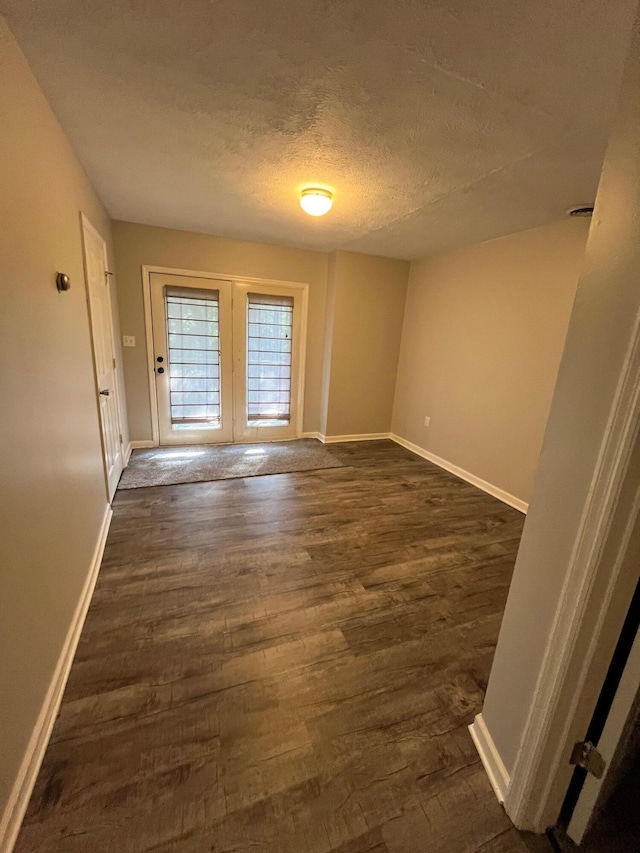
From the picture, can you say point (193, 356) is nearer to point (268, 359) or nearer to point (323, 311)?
point (268, 359)

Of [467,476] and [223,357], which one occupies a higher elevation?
[223,357]

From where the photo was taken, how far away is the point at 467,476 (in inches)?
147

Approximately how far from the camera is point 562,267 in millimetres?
2773

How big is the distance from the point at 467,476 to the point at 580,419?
3.05 meters

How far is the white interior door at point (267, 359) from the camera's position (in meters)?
4.20

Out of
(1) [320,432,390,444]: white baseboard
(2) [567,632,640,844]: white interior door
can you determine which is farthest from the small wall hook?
(1) [320,432,390,444]: white baseboard

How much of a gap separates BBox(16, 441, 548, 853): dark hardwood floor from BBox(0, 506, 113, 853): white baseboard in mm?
33

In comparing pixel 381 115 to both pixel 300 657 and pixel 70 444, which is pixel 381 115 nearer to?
pixel 70 444

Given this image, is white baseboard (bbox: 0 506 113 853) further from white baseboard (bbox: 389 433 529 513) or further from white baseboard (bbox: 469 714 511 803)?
white baseboard (bbox: 389 433 529 513)

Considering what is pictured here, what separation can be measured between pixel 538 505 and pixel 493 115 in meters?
1.70

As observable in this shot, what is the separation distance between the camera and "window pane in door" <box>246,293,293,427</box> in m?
4.26

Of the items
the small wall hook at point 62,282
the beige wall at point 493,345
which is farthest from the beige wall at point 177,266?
the small wall hook at point 62,282

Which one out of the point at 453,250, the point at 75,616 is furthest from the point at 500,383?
the point at 75,616

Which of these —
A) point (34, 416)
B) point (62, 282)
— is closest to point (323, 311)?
point (62, 282)
